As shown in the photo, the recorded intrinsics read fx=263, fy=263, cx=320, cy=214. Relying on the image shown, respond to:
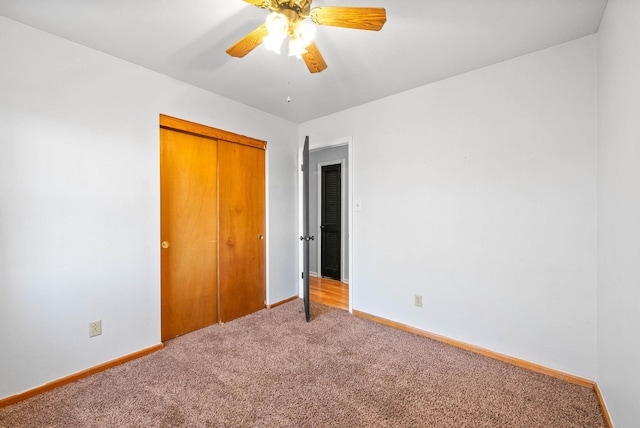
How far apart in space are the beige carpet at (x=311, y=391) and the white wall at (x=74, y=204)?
31cm

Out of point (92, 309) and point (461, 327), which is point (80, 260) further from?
point (461, 327)

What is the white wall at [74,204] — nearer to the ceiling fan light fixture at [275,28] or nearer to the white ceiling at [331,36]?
the white ceiling at [331,36]

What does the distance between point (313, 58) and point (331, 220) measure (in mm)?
3311

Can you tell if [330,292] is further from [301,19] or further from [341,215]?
[301,19]

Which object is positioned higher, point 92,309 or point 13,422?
point 92,309

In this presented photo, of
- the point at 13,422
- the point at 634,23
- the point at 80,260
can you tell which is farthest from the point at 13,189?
the point at 634,23

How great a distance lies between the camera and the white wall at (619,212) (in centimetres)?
114

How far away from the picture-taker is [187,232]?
2568 mm

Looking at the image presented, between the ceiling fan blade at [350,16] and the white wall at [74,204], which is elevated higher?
the ceiling fan blade at [350,16]

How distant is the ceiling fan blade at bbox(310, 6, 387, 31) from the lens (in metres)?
1.23

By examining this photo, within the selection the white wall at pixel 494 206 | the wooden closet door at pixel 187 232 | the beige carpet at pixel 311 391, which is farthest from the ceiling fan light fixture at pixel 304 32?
the beige carpet at pixel 311 391

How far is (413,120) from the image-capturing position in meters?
2.59

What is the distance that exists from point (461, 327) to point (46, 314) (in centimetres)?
315

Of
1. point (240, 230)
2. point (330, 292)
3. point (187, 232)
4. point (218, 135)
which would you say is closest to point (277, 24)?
point (218, 135)
